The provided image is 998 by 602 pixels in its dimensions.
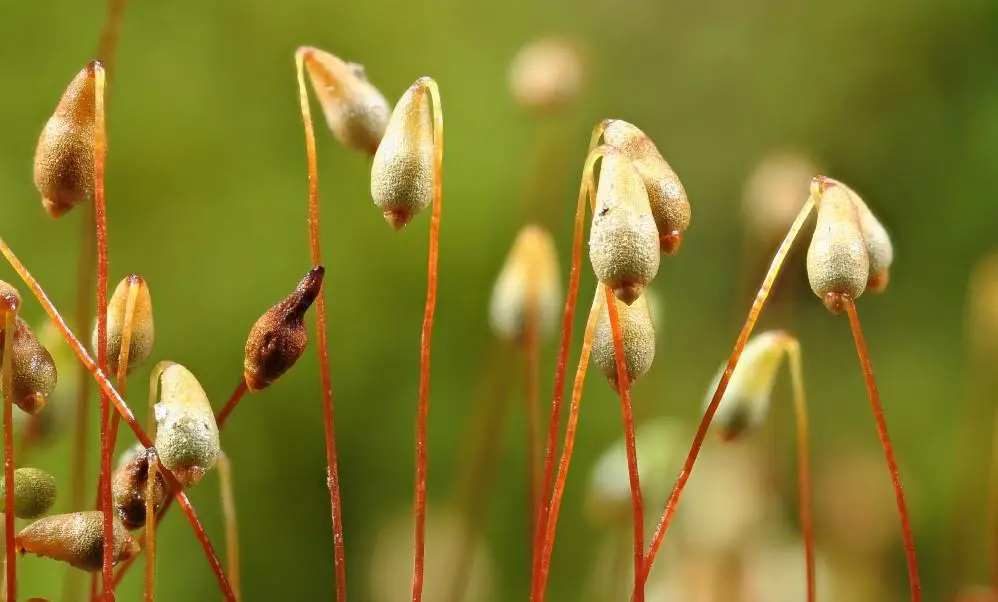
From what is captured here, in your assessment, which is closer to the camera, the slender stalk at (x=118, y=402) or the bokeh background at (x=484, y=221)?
the slender stalk at (x=118, y=402)

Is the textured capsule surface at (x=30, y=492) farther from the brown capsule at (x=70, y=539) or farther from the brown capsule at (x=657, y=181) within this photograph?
the brown capsule at (x=657, y=181)

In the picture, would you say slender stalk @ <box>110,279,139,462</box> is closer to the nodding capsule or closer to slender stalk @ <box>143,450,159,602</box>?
slender stalk @ <box>143,450,159,602</box>

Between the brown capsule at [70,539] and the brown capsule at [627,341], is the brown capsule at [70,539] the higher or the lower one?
the lower one

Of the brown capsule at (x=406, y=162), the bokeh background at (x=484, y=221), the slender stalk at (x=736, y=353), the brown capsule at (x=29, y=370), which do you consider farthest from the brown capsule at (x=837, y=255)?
the bokeh background at (x=484, y=221)

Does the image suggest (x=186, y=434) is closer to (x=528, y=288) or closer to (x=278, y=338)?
(x=278, y=338)

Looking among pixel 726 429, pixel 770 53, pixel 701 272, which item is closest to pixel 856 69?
pixel 770 53

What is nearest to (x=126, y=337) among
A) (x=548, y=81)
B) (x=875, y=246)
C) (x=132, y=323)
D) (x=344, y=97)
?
(x=132, y=323)
